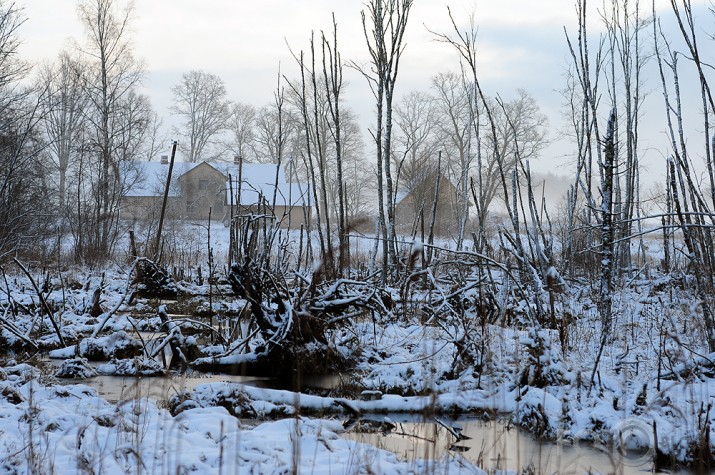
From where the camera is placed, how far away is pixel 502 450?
412 cm

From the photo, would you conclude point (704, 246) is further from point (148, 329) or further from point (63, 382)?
point (148, 329)

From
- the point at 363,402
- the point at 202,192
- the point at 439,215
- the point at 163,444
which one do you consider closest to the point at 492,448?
the point at 363,402

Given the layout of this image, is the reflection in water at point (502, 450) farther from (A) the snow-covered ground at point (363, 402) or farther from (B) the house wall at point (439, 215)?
(B) the house wall at point (439, 215)

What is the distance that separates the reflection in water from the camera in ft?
12.7

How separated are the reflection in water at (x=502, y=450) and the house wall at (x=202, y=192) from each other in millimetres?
36872

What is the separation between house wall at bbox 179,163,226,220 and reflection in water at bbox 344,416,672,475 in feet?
121

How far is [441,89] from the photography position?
3638cm

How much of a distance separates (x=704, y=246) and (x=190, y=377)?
4922 millimetres

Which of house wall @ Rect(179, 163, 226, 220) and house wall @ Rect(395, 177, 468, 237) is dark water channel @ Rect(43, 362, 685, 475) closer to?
house wall @ Rect(395, 177, 468, 237)

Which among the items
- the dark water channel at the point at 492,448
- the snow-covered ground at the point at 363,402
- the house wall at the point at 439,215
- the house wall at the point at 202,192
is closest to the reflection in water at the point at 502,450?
the dark water channel at the point at 492,448

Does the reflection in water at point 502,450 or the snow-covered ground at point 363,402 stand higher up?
the snow-covered ground at point 363,402

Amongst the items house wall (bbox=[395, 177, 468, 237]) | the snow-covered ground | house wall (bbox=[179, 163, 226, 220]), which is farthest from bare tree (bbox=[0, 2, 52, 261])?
house wall (bbox=[179, 163, 226, 220])

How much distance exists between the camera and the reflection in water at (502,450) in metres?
3.86

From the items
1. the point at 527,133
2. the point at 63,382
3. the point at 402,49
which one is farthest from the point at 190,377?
the point at 527,133
